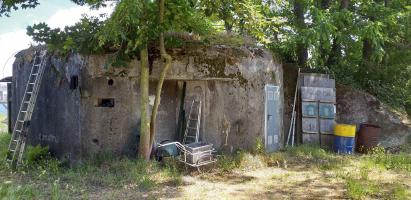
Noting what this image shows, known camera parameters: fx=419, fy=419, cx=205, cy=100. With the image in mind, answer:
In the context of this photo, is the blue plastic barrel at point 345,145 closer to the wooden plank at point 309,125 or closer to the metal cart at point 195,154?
the wooden plank at point 309,125

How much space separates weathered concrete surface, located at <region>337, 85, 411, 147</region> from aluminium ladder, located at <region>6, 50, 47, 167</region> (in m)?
9.29

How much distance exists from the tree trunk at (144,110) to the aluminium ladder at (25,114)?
264 centimetres

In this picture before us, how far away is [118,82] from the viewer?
31.7 ft

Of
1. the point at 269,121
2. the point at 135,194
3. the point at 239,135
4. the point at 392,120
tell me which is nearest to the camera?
the point at 135,194

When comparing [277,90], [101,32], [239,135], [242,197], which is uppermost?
[101,32]

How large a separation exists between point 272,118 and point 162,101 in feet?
10.3

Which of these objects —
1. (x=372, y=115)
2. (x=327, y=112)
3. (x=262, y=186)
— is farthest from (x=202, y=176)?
(x=372, y=115)

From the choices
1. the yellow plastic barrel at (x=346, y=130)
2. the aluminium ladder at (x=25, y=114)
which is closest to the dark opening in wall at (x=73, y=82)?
the aluminium ladder at (x=25, y=114)

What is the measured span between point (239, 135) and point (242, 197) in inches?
137

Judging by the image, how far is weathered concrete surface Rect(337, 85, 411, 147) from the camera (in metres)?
13.3

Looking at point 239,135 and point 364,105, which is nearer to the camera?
point 239,135

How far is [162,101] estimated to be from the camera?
411 inches

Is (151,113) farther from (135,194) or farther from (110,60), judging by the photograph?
(135,194)

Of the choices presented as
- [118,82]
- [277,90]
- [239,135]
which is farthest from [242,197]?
[277,90]
